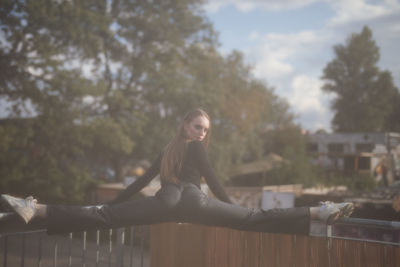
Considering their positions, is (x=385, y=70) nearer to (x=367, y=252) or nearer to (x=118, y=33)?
(x=118, y=33)

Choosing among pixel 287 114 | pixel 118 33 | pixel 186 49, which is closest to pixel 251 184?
pixel 186 49

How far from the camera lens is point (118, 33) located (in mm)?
20016

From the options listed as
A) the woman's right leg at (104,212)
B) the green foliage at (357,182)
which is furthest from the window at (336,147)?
the woman's right leg at (104,212)

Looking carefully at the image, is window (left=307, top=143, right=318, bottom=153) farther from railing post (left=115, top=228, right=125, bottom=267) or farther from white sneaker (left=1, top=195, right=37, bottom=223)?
white sneaker (left=1, top=195, right=37, bottom=223)

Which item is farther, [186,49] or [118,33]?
[186,49]

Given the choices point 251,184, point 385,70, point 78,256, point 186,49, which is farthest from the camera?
point 385,70

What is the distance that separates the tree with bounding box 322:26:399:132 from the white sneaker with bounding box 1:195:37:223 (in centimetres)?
4886

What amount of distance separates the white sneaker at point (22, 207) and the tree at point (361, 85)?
4886 centimetres

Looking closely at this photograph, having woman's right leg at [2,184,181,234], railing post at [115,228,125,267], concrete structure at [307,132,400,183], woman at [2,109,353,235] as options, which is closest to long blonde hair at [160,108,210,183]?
woman at [2,109,353,235]

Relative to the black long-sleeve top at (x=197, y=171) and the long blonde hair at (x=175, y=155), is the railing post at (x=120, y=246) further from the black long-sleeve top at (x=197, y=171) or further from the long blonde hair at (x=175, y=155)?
the long blonde hair at (x=175, y=155)

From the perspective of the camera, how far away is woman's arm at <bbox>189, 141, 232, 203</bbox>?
3203 mm

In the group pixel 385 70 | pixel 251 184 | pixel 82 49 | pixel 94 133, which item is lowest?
pixel 251 184

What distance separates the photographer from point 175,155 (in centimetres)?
328

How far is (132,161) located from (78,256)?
13008mm
